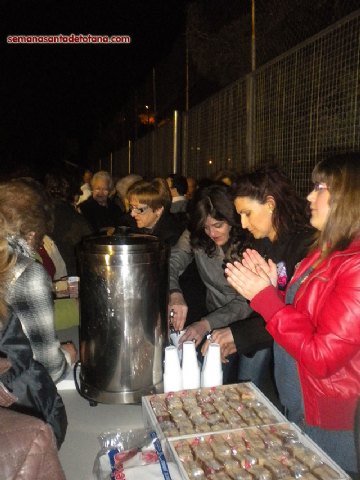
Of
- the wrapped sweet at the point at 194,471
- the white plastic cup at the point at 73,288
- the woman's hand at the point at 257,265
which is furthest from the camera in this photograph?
the white plastic cup at the point at 73,288

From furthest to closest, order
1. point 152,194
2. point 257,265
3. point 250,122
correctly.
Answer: point 250,122, point 152,194, point 257,265

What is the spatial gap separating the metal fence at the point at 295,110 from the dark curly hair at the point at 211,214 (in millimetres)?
729

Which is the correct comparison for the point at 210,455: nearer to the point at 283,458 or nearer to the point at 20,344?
the point at 283,458

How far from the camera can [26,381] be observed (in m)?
1.19

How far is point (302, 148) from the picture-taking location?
9.89ft

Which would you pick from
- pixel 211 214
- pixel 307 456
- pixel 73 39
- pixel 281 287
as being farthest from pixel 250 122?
pixel 73 39

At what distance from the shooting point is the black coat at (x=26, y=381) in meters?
1.15

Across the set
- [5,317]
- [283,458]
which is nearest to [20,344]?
[5,317]

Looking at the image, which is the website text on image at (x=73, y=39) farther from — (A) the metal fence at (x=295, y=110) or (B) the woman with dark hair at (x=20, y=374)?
(B) the woman with dark hair at (x=20, y=374)

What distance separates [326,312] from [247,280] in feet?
0.99

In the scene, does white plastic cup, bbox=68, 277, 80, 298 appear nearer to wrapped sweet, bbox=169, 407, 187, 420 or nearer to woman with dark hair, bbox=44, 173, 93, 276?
woman with dark hair, bbox=44, 173, 93, 276

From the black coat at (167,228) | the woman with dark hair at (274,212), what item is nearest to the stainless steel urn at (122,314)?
the woman with dark hair at (274,212)

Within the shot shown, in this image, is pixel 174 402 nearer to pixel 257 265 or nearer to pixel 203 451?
pixel 203 451

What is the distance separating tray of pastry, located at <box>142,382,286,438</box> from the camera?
1.27 metres
